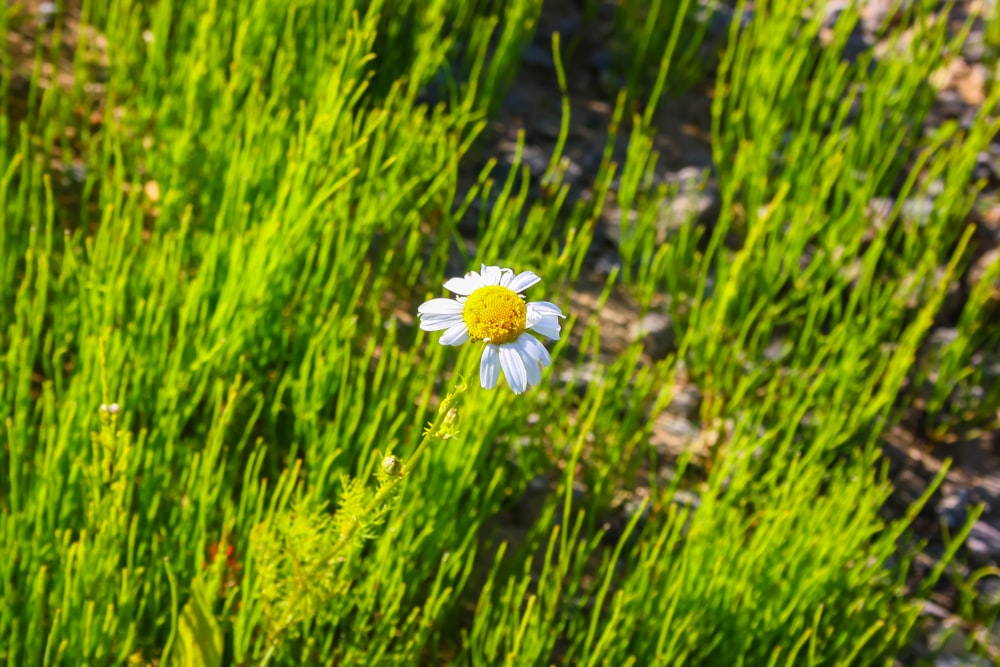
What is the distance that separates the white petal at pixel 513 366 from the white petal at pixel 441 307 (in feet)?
0.31

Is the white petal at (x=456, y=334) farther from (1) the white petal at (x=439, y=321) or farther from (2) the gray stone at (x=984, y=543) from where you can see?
(2) the gray stone at (x=984, y=543)

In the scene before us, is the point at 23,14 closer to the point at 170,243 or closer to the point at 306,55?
the point at 306,55

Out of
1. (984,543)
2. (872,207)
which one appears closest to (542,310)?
(984,543)

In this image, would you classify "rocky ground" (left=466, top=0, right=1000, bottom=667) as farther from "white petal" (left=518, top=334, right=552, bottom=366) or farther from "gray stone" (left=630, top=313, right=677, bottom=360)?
"white petal" (left=518, top=334, right=552, bottom=366)

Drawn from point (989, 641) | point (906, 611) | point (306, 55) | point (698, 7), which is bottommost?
point (989, 641)

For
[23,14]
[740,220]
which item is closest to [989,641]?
[740,220]

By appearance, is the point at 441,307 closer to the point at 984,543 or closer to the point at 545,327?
the point at 545,327

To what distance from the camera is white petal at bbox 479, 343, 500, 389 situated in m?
1.15

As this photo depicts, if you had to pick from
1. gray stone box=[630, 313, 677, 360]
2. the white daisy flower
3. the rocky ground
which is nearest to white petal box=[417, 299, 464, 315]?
the white daisy flower

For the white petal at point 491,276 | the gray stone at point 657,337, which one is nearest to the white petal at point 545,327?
the white petal at point 491,276

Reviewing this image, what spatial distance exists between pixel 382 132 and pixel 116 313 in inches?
29.0

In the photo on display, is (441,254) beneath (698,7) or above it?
beneath

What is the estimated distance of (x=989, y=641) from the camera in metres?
2.13

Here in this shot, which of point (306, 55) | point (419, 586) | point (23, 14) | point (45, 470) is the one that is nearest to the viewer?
point (45, 470)
